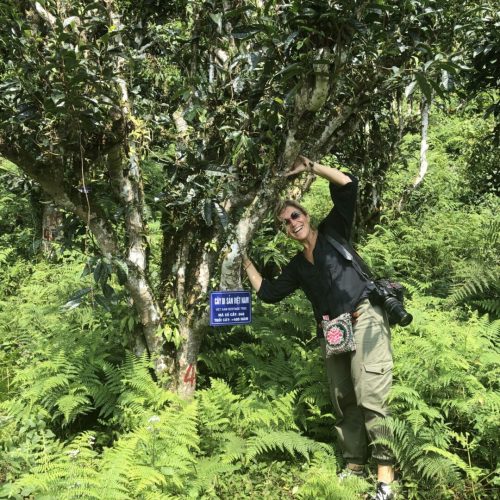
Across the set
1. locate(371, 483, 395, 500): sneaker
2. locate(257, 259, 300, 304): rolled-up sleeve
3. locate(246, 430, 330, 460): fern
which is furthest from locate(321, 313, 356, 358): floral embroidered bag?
locate(371, 483, 395, 500): sneaker

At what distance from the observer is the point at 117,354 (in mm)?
4926

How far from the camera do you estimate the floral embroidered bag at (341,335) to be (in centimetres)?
377

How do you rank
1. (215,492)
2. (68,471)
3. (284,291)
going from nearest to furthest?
(68,471), (215,492), (284,291)

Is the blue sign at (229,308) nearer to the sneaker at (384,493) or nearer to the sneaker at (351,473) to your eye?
the sneaker at (351,473)

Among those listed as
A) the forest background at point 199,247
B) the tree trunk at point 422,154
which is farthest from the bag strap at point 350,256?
the tree trunk at point 422,154

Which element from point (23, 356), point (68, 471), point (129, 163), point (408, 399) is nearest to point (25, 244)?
point (23, 356)

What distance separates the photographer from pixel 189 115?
3557 mm

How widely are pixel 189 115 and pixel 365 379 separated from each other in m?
2.49

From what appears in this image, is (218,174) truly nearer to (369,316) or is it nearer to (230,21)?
(230,21)

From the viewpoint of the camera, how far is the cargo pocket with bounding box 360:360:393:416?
381 cm

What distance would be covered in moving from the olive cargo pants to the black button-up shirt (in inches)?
6.3

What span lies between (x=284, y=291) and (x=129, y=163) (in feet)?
5.55

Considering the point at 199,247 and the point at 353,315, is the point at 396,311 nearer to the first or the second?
the point at 353,315

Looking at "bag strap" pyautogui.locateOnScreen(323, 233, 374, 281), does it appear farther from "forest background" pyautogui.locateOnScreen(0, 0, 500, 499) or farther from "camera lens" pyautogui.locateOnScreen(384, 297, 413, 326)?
"forest background" pyautogui.locateOnScreen(0, 0, 500, 499)
